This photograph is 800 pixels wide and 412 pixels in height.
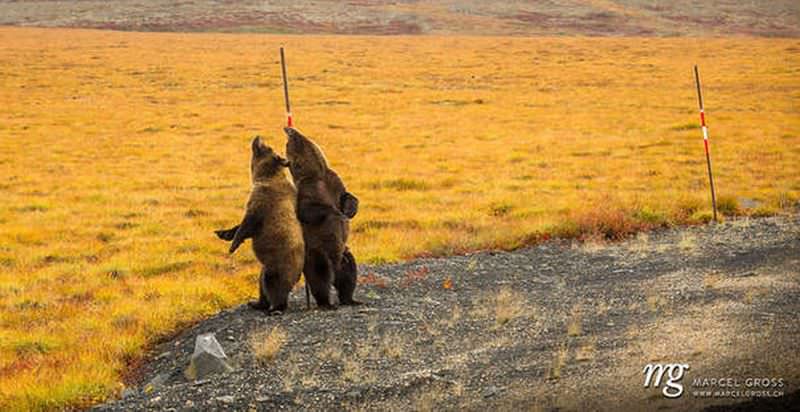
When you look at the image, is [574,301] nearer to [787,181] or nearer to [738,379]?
[738,379]

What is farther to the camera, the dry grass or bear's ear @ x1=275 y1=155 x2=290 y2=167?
bear's ear @ x1=275 y1=155 x2=290 y2=167

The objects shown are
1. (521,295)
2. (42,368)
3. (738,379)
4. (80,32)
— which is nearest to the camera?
(738,379)

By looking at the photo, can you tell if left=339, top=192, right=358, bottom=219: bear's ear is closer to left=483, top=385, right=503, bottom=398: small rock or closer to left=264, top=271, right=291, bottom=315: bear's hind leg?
left=264, top=271, right=291, bottom=315: bear's hind leg

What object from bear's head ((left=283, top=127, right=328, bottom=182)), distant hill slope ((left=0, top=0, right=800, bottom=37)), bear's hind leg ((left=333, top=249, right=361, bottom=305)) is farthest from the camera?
distant hill slope ((left=0, top=0, right=800, bottom=37))

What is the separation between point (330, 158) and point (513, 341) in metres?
22.4

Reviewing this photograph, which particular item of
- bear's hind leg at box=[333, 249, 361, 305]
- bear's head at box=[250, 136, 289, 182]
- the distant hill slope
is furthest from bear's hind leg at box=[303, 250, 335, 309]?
the distant hill slope

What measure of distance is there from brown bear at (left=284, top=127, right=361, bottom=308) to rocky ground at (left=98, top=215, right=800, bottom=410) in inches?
22.9

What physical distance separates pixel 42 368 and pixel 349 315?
Result: 3.64m

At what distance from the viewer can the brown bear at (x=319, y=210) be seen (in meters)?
11.4

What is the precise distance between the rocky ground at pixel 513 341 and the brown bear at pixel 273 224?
68cm

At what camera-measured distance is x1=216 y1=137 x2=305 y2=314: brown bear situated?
11.0 m

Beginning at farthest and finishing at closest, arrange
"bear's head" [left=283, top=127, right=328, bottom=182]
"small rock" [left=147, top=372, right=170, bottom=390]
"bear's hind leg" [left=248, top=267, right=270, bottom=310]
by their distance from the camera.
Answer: "bear's hind leg" [left=248, top=267, right=270, bottom=310] < "bear's head" [left=283, top=127, right=328, bottom=182] < "small rock" [left=147, top=372, right=170, bottom=390]

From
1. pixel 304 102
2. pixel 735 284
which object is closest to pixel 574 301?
pixel 735 284

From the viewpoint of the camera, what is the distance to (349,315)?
11.6 m
